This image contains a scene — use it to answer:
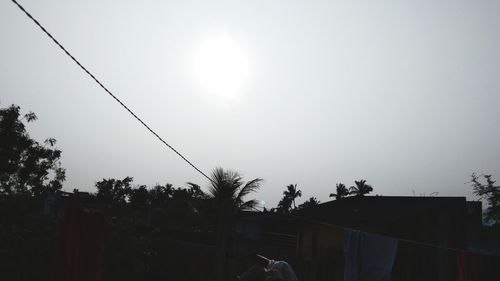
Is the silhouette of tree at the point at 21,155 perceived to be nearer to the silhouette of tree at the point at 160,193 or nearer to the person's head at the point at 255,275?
the person's head at the point at 255,275

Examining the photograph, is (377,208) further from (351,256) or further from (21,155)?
(21,155)

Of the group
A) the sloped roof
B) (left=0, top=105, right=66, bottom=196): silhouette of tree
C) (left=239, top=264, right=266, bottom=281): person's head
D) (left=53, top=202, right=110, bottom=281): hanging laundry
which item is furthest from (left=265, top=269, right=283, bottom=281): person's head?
(left=0, top=105, right=66, bottom=196): silhouette of tree

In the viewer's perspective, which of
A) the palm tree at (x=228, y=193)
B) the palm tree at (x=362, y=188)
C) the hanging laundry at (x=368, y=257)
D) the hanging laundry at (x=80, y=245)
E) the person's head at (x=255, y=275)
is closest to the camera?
the hanging laundry at (x=80, y=245)

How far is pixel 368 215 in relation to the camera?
53.3 feet

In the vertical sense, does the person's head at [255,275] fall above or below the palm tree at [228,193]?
below

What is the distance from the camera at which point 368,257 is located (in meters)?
8.98

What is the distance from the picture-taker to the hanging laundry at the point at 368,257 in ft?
28.8

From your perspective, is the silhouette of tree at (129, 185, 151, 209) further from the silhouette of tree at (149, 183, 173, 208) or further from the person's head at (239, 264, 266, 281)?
the person's head at (239, 264, 266, 281)

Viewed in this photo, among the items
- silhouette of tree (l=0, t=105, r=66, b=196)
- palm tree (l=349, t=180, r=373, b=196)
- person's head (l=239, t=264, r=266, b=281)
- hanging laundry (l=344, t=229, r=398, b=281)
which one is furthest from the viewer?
palm tree (l=349, t=180, r=373, b=196)

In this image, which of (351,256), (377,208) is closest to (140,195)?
(377,208)

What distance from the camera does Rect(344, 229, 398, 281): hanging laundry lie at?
8.79 meters

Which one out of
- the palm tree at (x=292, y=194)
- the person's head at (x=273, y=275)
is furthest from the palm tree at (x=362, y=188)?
the person's head at (x=273, y=275)

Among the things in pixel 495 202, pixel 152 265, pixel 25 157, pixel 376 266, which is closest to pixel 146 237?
pixel 152 265

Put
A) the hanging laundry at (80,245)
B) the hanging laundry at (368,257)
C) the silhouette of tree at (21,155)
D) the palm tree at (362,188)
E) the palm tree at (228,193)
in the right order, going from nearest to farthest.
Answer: the hanging laundry at (80,245) → the hanging laundry at (368,257) → the palm tree at (228,193) → the silhouette of tree at (21,155) → the palm tree at (362,188)
